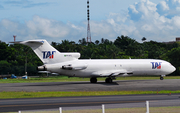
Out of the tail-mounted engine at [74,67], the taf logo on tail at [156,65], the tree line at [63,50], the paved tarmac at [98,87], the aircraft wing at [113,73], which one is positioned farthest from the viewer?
the tree line at [63,50]

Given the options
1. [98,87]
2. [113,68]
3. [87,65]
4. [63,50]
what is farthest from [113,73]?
[63,50]

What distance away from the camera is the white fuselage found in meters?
44.6

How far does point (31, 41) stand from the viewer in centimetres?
4281

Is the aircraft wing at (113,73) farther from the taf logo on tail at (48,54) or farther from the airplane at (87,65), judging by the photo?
the taf logo on tail at (48,54)

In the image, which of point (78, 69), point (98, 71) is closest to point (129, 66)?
point (98, 71)

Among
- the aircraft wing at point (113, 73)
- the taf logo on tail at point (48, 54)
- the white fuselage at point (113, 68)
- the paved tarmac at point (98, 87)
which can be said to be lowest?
the paved tarmac at point (98, 87)

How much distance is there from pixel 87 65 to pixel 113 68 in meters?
4.77

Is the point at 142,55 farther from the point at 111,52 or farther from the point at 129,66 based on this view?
the point at 129,66

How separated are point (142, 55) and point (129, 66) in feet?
214

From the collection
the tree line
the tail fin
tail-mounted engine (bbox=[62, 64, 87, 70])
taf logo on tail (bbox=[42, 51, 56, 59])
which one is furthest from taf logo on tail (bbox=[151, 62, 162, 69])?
the tree line

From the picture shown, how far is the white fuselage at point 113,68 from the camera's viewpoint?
44.6 metres

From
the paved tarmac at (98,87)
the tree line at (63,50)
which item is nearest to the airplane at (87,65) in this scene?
the paved tarmac at (98,87)

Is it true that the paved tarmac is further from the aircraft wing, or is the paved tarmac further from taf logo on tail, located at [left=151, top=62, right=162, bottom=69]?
taf logo on tail, located at [left=151, top=62, right=162, bottom=69]

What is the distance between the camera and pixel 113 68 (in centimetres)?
4703
